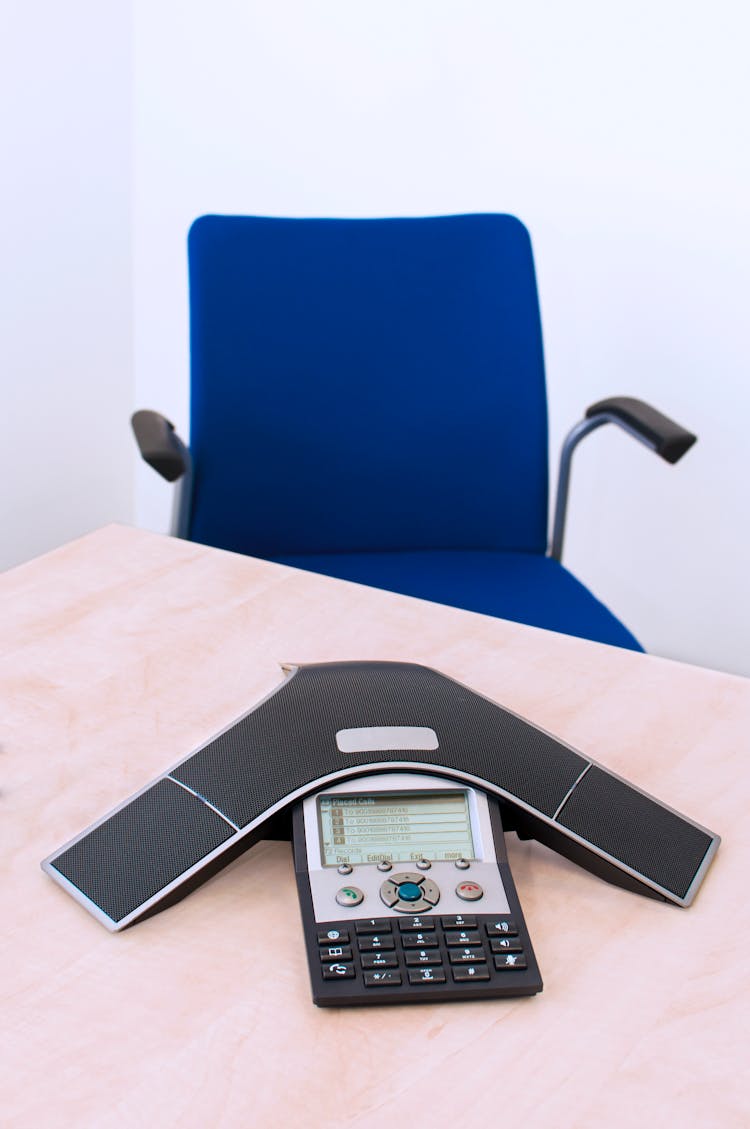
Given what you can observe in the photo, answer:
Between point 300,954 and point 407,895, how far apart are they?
7cm

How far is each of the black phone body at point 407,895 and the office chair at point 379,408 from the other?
0.92 m

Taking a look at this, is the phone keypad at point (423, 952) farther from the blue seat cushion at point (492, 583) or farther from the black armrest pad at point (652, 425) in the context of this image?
the black armrest pad at point (652, 425)

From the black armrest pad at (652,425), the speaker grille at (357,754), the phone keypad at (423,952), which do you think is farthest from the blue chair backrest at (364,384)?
the phone keypad at (423,952)

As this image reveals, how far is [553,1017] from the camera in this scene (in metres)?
0.63

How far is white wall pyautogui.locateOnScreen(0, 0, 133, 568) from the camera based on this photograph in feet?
8.17

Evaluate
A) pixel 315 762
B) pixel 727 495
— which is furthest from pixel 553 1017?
pixel 727 495

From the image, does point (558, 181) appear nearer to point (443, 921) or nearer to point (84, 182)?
point (84, 182)

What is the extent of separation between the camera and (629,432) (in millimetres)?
1762

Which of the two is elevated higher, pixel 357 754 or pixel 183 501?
pixel 357 754

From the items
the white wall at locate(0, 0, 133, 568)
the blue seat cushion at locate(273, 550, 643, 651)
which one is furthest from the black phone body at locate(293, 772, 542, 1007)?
the white wall at locate(0, 0, 133, 568)

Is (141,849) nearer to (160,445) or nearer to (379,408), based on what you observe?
(160,445)

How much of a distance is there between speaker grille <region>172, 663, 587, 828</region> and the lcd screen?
2cm

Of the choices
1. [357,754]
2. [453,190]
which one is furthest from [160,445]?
[453,190]

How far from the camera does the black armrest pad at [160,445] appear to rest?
1.52 meters
